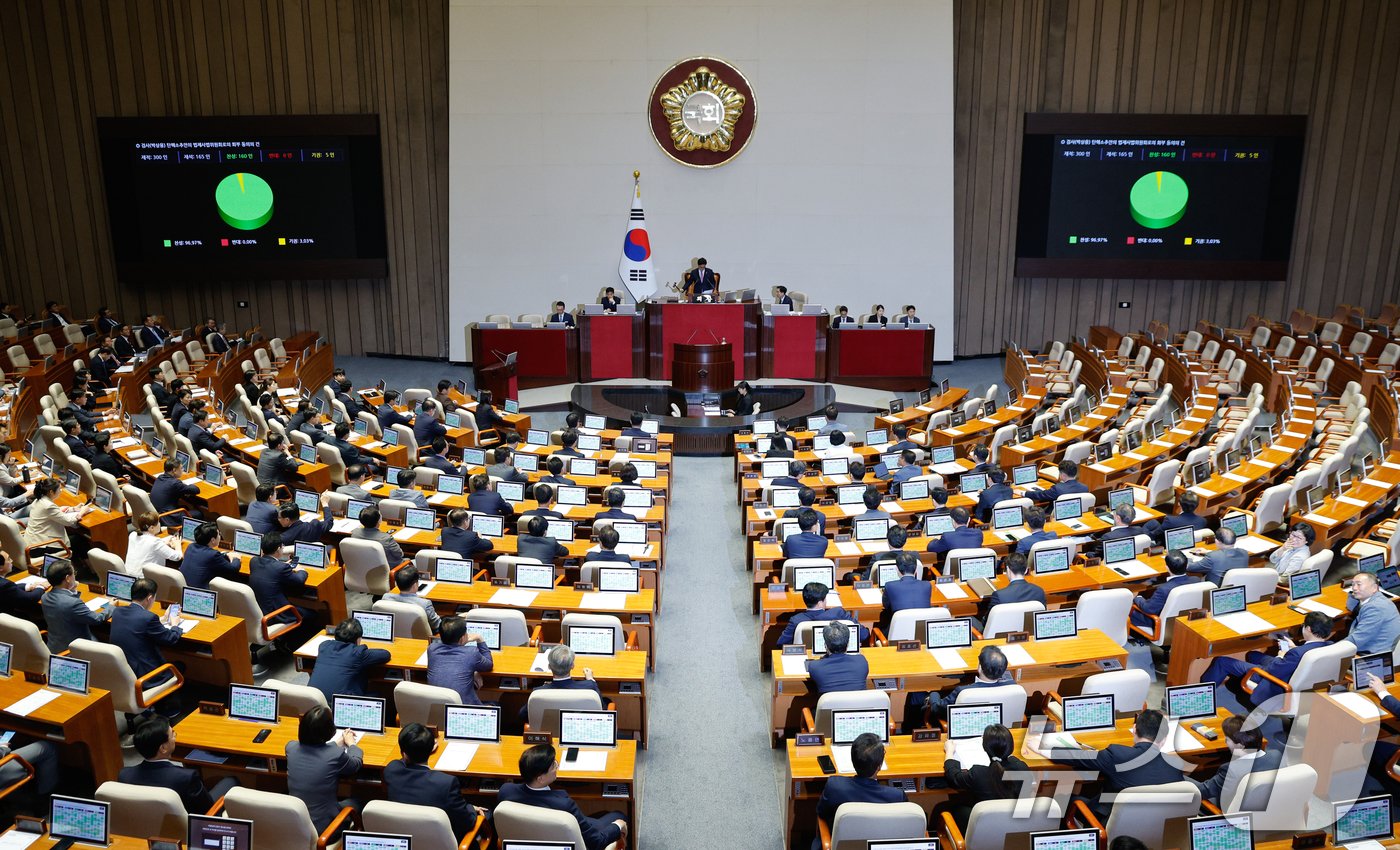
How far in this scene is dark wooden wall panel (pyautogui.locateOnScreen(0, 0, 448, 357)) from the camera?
752 inches

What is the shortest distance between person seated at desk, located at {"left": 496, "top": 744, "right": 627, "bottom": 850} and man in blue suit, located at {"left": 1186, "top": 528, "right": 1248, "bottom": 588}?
5386 millimetres

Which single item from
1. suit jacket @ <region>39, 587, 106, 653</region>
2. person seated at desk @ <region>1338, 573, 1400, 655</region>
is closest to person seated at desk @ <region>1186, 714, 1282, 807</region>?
person seated at desk @ <region>1338, 573, 1400, 655</region>

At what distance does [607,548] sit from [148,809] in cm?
398

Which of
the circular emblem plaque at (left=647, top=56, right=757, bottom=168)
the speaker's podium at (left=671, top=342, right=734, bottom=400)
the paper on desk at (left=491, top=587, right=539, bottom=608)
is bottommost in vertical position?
the paper on desk at (left=491, top=587, right=539, bottom=608)

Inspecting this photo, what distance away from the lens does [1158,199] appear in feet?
63.1

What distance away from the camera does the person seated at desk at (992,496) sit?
9766 millimetres

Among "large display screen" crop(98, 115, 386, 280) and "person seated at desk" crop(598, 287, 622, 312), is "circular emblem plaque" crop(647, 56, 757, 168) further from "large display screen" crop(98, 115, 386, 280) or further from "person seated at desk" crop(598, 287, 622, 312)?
"large display screen" crop(98, 115, 386, 280)

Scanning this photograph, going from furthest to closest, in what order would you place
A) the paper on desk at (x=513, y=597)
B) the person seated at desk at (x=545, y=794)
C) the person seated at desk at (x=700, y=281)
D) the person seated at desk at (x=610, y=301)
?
the person seated at desk at (x=700, y=281), the person seated at desk at (x=610, y=301), the paper on desk at (x=513, y=597), the person seated at desk at (x=545, y=794)

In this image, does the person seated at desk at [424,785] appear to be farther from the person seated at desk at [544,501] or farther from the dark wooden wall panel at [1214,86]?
the dark wooden wall panel at [1214,86]

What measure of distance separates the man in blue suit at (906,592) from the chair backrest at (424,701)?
321cm

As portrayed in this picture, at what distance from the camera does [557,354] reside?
17281 millimetres

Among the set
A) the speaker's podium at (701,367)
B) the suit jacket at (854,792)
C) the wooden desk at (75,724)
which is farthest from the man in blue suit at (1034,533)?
the speaker's podium at (701,367)

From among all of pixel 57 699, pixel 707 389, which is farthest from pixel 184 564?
pixel 707 389

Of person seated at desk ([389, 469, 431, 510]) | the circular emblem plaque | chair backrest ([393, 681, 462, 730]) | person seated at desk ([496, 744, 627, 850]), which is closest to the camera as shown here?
person seated at desk ([496, 744, 627, 850])
